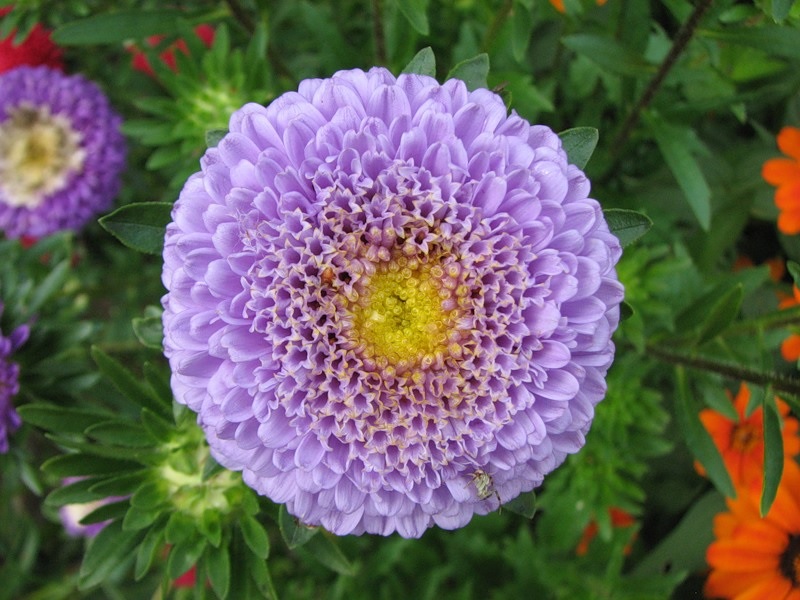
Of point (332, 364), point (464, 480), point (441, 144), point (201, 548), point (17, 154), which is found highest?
point (441, 144)

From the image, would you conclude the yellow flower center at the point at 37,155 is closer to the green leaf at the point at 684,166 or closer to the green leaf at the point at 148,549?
the green leaf at the point at 148,549

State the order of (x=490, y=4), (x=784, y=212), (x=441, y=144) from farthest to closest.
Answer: (x=490, y=4) → (x=784, y=212) → (x=441, y=144)

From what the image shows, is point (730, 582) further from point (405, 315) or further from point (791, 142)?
point (405, 315)

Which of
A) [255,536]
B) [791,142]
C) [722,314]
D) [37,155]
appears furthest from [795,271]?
[37,155]

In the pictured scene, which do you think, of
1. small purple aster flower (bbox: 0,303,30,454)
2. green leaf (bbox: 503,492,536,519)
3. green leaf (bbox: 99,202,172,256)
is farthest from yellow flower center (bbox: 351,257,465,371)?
small purple aster flower (bbox: 0,303,30,454)

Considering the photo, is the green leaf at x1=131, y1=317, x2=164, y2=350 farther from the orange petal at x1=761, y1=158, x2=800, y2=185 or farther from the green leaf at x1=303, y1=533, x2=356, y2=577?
the orange petal at x1=761, y1=158, x2=800, y2=185

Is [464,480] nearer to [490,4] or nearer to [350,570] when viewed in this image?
[350,570]

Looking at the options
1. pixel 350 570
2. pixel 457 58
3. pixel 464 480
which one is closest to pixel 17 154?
pixel 457 58
